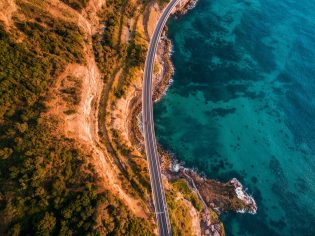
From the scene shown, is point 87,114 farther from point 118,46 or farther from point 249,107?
point 249,107

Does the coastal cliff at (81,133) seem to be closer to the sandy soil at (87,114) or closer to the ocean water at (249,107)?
the sandy soil at (87,114)

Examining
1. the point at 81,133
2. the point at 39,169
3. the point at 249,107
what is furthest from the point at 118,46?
the point at 39,169

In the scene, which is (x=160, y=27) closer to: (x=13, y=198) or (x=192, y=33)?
(x=192, y=33)

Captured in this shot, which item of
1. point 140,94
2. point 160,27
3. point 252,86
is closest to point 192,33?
point 160,27

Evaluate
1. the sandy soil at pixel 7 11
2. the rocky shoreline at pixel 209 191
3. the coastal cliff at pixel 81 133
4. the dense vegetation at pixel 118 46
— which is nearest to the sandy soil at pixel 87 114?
the coastal cliff at pixel 81 133

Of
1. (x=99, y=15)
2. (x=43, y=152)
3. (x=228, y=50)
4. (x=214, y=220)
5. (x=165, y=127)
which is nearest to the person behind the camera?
(x=43, y=152)
